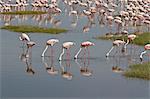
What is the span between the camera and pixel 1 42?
18.4 m

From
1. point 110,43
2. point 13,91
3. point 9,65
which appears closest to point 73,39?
point 110,43

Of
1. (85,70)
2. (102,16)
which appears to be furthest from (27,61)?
(102,16)

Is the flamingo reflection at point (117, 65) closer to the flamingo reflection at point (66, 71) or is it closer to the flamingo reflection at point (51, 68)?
the flamingo reflection at point (66, 71)

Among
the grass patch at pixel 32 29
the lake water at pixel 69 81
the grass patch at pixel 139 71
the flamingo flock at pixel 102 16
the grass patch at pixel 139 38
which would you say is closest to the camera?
the lake water at pixel 69 81

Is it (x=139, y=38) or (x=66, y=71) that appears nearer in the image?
(x=66, y=71)

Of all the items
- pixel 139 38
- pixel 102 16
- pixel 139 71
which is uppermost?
pixel 102 16

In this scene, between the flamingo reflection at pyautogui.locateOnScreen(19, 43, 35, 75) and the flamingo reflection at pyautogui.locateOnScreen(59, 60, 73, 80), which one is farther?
the flamingo reflection at pyautogui.locateOnScreen(19, 43, 35, 75)

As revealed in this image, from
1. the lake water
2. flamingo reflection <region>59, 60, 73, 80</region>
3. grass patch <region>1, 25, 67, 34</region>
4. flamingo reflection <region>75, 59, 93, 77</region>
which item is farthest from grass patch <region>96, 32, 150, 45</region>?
flamingo reflection <region>59, 60, 73, 80</region>

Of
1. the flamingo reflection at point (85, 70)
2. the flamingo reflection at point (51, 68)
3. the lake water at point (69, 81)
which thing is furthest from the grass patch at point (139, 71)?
the flamingo reflection at point (51, 68)

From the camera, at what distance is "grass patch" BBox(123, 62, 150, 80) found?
13.0 metres

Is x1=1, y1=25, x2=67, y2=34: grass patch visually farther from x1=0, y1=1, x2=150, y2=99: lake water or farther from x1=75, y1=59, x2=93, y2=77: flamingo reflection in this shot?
x1=75, y1=59, x2=93, y2=77: flamingo reflection

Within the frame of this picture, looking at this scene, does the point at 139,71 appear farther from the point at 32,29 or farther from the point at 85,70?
the point at 32,29

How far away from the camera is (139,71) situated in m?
13.3

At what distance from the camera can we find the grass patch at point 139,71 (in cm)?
1299
